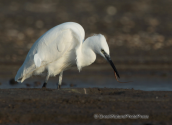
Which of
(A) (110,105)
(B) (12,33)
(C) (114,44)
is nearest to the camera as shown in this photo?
(A) (110,105)

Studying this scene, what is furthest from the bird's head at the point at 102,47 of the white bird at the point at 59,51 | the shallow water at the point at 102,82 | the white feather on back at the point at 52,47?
the shallow water at the point at 102,82

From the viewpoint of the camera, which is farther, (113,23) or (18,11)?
(18,11)

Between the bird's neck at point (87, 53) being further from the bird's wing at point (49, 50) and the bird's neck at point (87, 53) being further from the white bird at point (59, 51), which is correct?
the bird's wing at point (49, 50)

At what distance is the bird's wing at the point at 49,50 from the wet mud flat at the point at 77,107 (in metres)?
0.90

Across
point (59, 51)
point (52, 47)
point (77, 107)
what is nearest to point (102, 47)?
point (59, 51)

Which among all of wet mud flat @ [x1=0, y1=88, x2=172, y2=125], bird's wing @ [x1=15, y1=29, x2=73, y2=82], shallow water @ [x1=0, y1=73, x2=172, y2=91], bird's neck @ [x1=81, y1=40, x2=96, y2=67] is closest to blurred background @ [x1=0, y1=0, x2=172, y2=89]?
shallow water @ [x1=0, y1=73, x2=172, y2=91]

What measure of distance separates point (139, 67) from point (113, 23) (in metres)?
7.43

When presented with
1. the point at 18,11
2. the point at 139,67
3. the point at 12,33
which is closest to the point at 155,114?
the point at 139,67

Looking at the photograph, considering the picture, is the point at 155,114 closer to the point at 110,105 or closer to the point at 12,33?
the point at 110,105

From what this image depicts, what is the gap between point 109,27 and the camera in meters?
17.9

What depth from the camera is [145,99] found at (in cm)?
531

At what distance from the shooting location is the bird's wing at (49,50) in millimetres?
6823

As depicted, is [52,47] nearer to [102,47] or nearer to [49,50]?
[49,50]

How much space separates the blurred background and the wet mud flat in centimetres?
462
